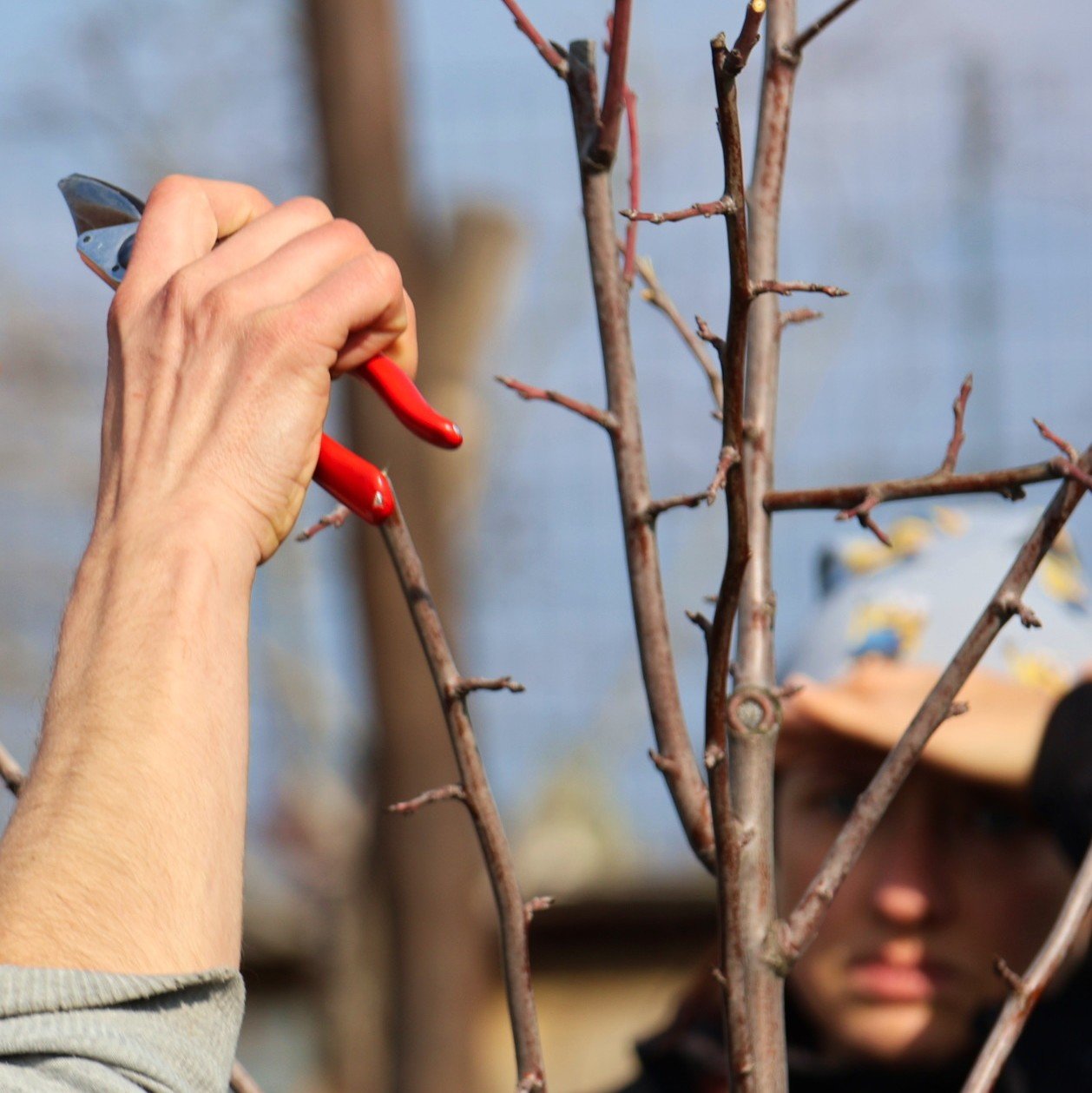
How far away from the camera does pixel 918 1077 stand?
162 cm

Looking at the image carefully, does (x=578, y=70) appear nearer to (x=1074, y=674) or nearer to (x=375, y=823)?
(x=1074, y=674)

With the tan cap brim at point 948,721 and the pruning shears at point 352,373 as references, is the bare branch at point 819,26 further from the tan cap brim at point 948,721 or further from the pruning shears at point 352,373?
the tan cap brim at point 948,721

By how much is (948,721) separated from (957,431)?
615 mm

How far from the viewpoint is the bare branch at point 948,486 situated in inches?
34.3

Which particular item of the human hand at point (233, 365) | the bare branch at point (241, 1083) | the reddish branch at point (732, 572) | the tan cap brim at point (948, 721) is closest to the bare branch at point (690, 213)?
the reddish branch at point (732, 572)

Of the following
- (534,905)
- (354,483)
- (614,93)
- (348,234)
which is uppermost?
(614,93)

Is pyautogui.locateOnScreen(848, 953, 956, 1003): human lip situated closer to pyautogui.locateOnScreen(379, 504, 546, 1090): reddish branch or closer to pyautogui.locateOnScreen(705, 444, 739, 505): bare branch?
pyautogui.locateOnScreen(379, 504, 546, 1090): reddish branch

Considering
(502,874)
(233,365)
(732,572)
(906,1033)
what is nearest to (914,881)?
(906,1033)

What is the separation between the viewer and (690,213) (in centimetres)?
74

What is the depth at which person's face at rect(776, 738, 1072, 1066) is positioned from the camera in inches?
62.3

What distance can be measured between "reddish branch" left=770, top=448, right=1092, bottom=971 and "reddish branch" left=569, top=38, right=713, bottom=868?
9 centimetres

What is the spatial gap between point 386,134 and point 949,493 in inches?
119

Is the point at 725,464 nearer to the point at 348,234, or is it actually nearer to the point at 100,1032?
the point at 348,234

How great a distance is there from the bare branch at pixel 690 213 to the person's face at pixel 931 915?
96 centimetres
